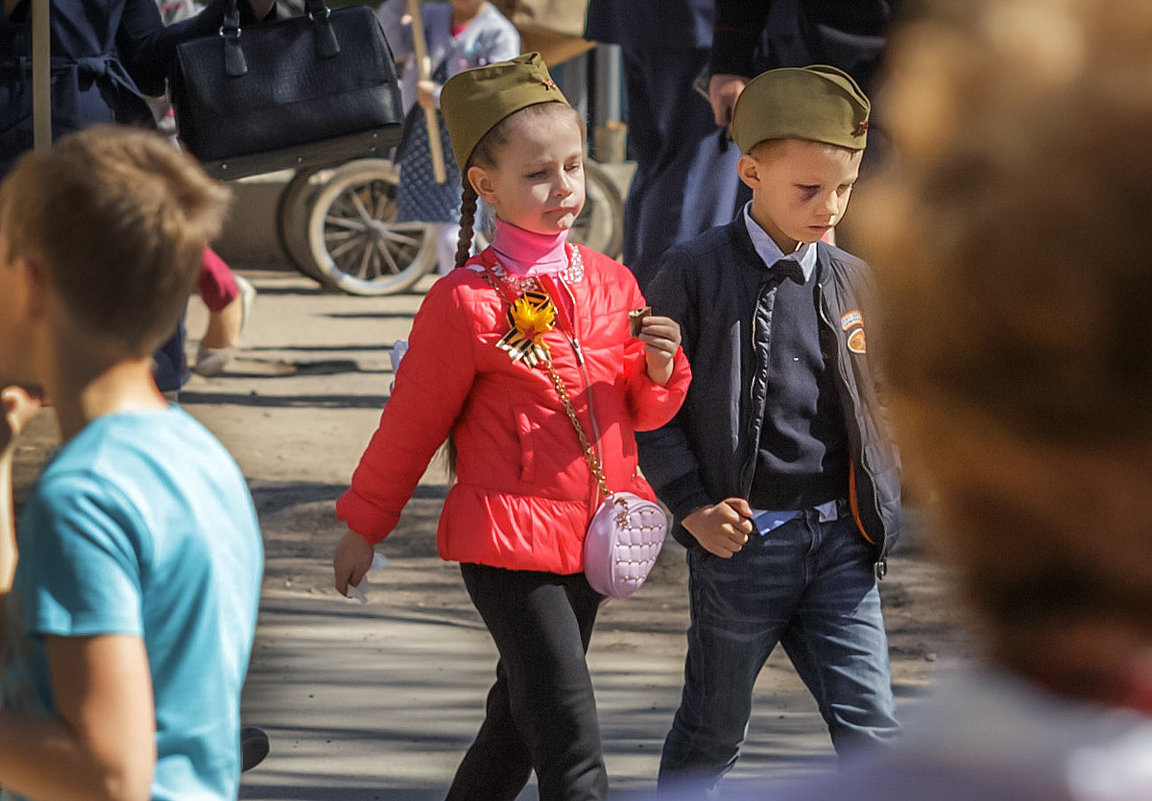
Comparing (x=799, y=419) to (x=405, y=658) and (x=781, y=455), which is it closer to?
(x=781, y=455)

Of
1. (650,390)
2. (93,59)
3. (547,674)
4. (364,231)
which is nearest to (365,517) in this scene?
(547,674)

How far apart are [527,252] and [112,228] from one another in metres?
1.40

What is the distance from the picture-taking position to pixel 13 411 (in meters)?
2.16

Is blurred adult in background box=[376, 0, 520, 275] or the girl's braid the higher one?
the girl's braid

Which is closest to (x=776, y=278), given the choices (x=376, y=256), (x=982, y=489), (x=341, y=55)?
(x=341, y=55)

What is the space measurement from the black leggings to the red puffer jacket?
1.9 inches

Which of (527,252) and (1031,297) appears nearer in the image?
(1031,297)

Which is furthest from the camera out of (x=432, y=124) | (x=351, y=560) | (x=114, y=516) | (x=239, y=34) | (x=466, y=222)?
(x=432, y=124)

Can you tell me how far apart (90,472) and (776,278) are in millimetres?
1764

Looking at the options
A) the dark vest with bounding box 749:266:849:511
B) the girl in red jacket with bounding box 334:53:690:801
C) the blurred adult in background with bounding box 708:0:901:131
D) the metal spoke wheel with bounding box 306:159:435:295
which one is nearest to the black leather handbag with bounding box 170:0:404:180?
the blurred adult in background with bounding box 708:0:901:131

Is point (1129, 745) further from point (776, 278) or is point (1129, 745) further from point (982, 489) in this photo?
point (776, 278)

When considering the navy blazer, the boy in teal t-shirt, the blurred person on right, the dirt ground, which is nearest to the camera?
the blurred person on right

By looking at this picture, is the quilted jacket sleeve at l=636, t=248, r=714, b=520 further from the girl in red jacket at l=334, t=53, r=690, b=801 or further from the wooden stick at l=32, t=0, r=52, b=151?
the wooden stick at l=32, t=0, r=52, b=151

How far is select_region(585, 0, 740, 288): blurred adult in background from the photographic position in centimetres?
559
